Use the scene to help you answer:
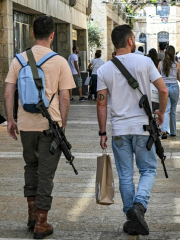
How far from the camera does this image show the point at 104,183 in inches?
171

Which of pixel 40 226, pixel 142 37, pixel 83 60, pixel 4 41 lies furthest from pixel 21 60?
pixel 142 37

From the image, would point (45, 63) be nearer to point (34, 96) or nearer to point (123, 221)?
point (34, 96)

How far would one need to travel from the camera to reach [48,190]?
4.33 m

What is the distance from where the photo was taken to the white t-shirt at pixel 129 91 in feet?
14.2

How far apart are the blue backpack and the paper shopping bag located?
648 mm

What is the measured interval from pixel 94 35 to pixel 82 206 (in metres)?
29.0

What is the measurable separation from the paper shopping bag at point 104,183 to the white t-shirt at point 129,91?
0.80ft

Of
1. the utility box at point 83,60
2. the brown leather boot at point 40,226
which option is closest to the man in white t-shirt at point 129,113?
the brown leather boot at point 40,226

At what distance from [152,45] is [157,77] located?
2638 inches

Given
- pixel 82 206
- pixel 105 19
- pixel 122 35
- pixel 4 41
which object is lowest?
pixel 82 206

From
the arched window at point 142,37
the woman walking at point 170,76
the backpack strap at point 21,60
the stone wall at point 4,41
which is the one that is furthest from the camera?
the arched window at point 142,37

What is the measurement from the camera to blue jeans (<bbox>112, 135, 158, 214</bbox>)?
4.34 meters

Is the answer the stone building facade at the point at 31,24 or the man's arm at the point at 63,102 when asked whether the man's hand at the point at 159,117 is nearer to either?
the man's arm at the point at 63,102

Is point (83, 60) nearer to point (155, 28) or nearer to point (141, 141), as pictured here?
point (141, 141)
